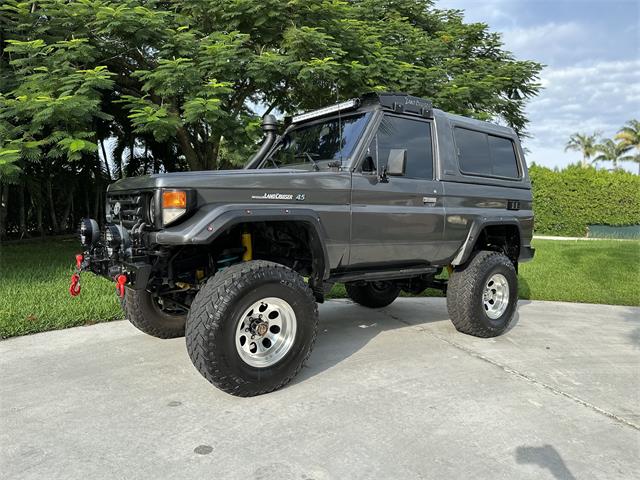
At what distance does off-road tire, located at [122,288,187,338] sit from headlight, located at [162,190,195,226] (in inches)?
50.8

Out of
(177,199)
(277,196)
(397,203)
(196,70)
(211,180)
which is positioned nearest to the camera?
(177,199)

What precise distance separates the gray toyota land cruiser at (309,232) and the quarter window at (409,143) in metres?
0.01

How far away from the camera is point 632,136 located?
49.6 meters

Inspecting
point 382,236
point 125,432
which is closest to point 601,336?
point 382,236

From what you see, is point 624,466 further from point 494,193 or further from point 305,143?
point 305,143

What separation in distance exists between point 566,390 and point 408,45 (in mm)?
8447

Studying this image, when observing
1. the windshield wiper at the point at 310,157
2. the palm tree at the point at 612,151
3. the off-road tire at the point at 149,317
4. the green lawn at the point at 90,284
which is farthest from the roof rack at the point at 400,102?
the palm tree at the point at 612,151

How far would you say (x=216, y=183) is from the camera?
11.2 feet

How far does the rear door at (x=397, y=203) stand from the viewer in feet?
13.5

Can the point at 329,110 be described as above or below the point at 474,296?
above

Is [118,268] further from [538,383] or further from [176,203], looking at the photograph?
[538,383]

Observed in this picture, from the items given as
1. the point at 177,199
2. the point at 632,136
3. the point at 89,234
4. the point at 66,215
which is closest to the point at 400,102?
the point at 177,199

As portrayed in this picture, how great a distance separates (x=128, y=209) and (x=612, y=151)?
5848 centimetres

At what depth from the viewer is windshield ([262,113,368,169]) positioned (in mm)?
4230
